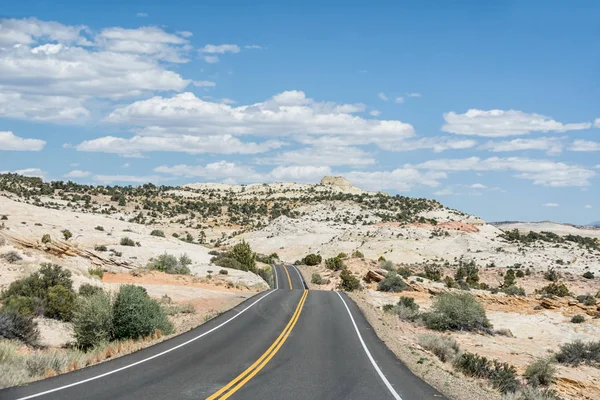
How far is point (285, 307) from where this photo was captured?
100 feet

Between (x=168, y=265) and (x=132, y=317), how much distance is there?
27.0 metres

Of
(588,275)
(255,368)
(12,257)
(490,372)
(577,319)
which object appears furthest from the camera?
(588,275)

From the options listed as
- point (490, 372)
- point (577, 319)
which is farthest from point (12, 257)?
point (577, 319)

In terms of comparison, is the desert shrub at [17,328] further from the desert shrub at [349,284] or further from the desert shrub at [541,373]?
the desert shrub at [349,284]

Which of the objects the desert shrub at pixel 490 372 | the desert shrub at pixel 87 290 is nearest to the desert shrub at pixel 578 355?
the desert shrub at pixel 490 372

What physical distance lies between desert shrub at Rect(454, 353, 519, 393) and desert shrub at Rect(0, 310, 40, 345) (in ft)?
50.3

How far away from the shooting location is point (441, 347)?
74.1 ft

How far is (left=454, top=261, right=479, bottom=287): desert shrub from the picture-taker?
58.0 meters

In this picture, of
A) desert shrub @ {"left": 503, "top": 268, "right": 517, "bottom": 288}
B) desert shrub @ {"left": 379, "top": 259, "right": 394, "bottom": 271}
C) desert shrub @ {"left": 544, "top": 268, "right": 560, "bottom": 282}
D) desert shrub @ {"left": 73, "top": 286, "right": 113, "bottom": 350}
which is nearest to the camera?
desert shrub @ {"left": 73, "top": 286, "right": 113, "bottom": 350}

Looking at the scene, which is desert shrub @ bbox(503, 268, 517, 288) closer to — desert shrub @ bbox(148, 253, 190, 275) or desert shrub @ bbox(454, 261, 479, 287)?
desert shrub @ bbox(454, 261, 479, 287)

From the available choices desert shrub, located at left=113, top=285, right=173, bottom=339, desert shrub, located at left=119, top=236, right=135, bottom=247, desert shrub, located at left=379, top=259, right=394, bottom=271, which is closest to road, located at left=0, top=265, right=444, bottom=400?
desert shrub, located at left=113, top=285, right=173, bottom=339

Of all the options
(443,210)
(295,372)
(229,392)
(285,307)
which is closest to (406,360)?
(295,372)

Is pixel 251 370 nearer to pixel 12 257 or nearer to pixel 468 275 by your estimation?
pixel 12 257

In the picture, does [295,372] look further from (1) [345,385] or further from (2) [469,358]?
(2) [469,358]
